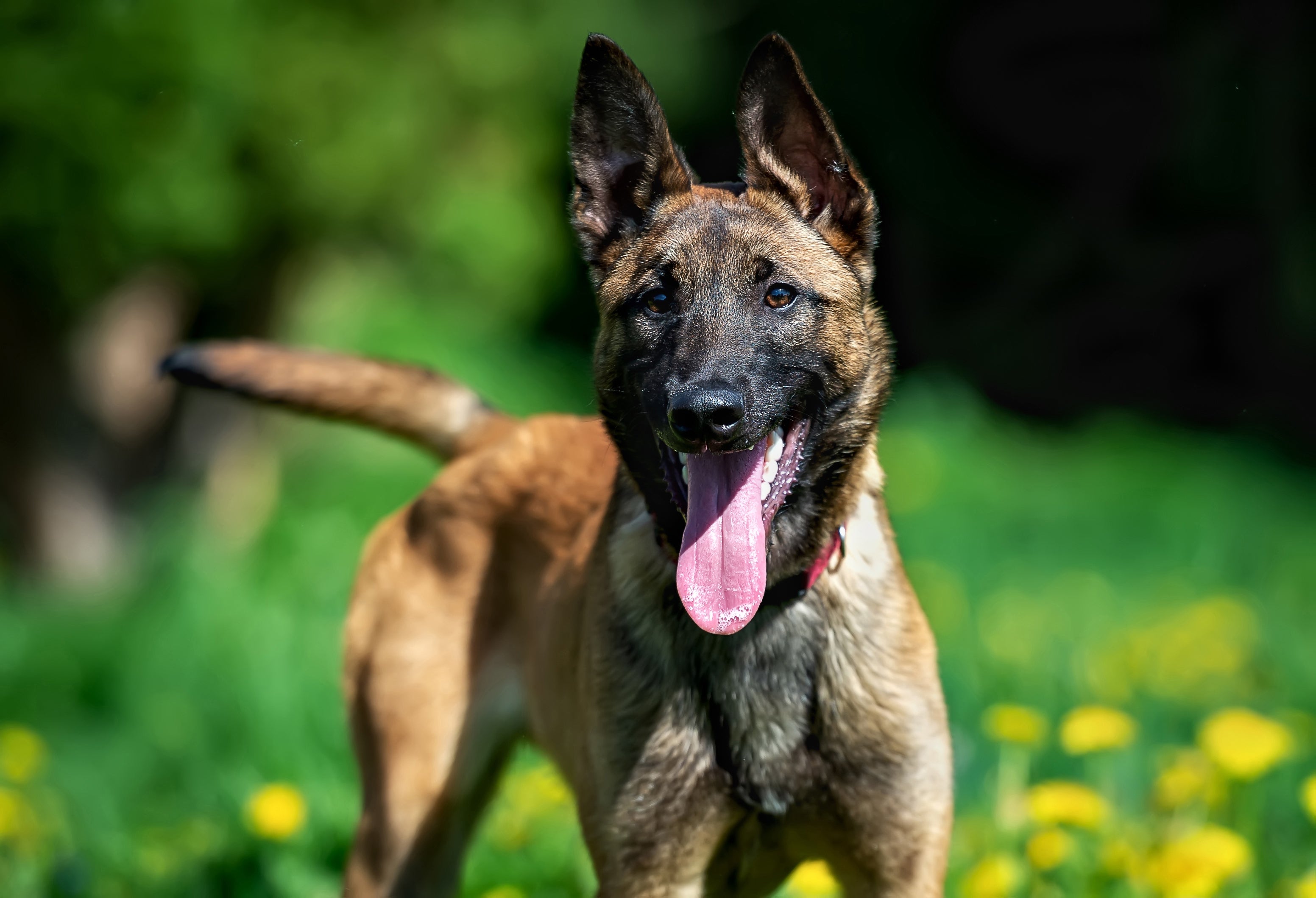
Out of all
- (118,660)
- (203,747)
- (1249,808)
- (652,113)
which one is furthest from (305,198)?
(1249,808)

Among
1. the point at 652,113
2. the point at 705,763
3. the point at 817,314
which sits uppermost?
the point at 652,113

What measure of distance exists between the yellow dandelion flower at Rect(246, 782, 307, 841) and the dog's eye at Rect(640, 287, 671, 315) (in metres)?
1.62

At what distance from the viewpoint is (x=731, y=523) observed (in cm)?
268

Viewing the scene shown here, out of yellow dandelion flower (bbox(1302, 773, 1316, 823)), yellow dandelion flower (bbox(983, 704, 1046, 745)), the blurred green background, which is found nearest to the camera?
yellow dandelion flower (bbox(1302, 773, 1316, 823))

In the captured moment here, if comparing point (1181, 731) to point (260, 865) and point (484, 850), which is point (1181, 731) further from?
point (260, 865)

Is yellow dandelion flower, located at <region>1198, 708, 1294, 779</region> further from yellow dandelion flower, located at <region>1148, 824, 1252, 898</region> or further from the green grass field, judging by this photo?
yellow dandelion flower, located at <region>1148, 824, 1252, 898</region>

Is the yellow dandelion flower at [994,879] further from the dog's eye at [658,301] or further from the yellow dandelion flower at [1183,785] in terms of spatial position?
the dog's eye at [658,301]

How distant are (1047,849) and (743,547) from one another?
3.50 ft

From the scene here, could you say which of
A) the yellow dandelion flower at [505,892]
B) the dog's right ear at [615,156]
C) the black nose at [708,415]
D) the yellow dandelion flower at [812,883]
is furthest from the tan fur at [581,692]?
the dog's right ear at [615,156]

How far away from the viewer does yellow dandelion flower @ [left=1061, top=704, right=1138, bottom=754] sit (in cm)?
322

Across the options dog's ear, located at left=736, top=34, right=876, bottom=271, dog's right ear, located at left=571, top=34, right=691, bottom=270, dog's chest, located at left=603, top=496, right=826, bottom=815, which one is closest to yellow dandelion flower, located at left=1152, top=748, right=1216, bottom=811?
dog's chest, located at left=603, top=496, right=826, bottom=815

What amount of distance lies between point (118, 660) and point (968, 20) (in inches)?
440

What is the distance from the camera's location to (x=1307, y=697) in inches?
181

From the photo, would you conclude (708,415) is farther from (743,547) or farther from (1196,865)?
(1196,865)
